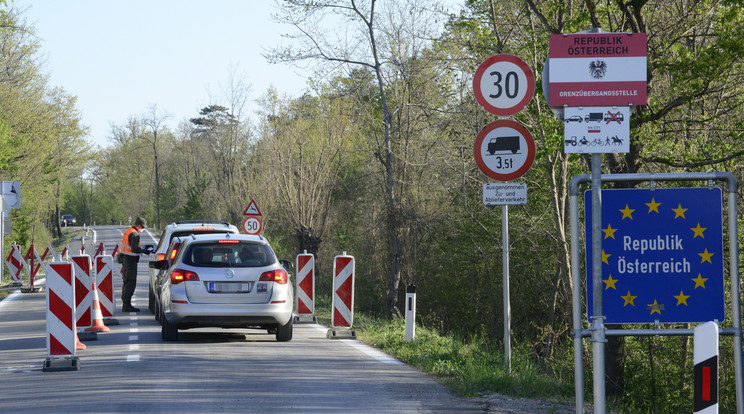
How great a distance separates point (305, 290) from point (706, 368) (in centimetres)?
1216

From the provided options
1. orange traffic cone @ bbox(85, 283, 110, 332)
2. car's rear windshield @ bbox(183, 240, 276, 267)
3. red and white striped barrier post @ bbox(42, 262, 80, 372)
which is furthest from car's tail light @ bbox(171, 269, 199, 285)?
red and white striped barrier post @ bbox(42, 262, 80, 372)

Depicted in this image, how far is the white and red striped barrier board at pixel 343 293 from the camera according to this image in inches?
562

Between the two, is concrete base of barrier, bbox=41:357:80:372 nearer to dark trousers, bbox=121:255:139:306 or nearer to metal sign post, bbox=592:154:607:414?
metal sign post, bbox=592:154:607:414

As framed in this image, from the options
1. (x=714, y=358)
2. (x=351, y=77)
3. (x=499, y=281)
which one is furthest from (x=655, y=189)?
(x=499, y=281)

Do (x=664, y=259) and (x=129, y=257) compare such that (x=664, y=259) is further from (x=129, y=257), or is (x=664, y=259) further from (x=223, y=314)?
(x=129, y=257)

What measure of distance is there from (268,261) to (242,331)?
8.15ft

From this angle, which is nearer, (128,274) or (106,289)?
(106,289)

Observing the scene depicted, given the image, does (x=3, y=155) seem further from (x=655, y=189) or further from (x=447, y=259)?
(x=655, y=189)

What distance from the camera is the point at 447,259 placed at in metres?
27.1

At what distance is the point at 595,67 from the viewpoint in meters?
5.96

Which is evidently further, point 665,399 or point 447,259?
point 447,259

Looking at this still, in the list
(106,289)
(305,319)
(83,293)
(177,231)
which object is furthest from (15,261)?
(83,293)

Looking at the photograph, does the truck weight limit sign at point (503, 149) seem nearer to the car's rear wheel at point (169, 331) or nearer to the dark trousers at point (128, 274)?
the car's rear wheel at point (169, 331)

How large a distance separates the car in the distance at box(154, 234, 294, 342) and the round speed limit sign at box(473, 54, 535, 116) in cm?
468
